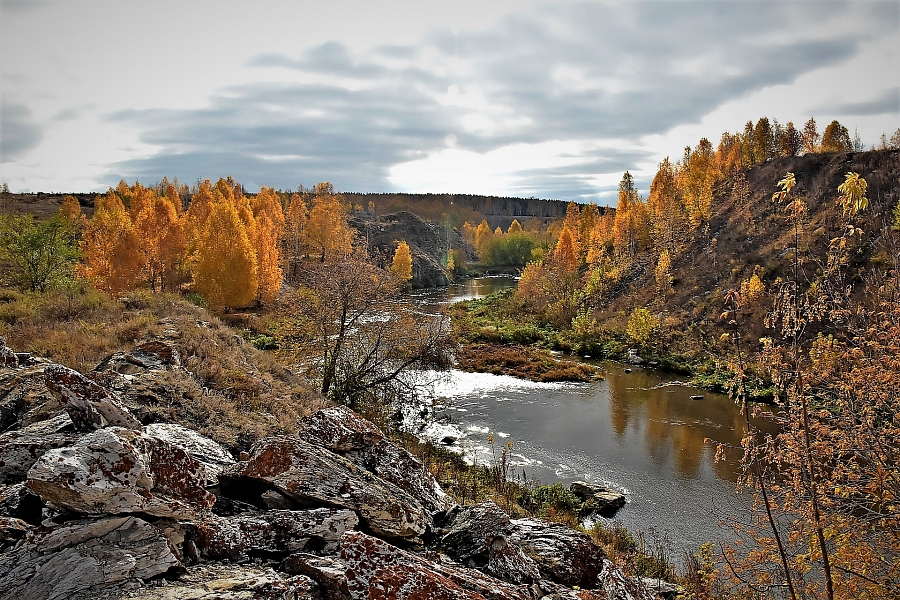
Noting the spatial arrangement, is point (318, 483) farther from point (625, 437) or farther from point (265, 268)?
point (265, 268)

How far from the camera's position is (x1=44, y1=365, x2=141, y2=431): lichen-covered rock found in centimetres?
520

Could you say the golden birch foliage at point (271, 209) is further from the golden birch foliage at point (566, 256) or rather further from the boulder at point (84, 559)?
the boulder at point (84, 559)

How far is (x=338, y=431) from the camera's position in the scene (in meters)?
7.15

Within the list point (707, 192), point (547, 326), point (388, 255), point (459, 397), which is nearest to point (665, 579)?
point (459, 397)

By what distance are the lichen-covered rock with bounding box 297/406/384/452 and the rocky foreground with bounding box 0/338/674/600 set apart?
0.8 inches

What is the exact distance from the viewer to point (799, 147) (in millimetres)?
60094

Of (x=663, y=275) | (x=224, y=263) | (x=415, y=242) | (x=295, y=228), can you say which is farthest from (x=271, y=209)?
(x=663, y=275)

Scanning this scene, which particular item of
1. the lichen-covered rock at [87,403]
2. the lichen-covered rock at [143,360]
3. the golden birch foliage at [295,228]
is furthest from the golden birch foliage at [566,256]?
the lichen-covered rock at [87,403]

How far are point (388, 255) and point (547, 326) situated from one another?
145 feet

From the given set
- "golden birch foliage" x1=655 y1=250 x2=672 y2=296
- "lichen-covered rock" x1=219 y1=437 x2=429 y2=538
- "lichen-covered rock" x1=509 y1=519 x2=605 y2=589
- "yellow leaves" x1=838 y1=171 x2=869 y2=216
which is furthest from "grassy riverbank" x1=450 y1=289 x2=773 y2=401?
"lichen-covered rock" x1=219 y1=437 x2=429 y2=538

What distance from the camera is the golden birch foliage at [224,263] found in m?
34.5

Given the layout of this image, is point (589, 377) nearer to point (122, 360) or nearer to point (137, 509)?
point (122, 360)

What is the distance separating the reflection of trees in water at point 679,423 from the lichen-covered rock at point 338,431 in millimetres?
13125

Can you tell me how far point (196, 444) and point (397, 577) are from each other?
138 inches
